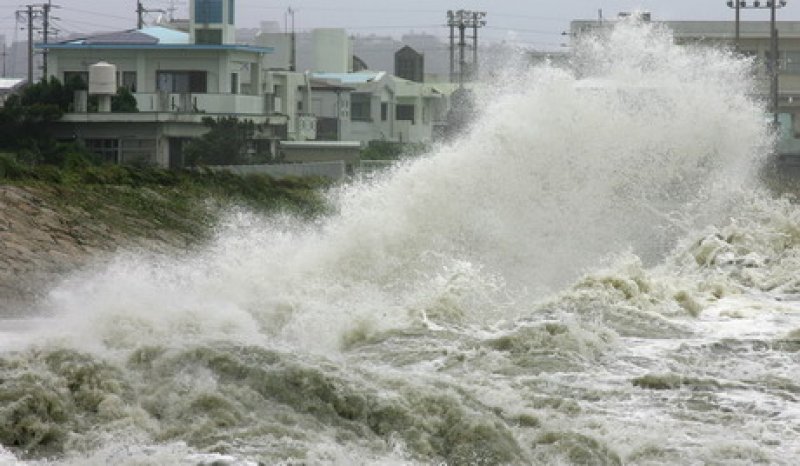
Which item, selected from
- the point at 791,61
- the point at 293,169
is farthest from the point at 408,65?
the point at 293,169

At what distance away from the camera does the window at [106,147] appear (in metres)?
36.5

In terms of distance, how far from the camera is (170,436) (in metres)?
11.2

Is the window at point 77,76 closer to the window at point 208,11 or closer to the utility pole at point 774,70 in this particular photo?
the window at point 208,11

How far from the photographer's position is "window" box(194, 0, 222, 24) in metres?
41.2

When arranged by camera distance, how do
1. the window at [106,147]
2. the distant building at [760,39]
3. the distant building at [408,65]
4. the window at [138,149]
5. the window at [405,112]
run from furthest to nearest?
the distant building at [408,65] → the window at [405,112] → the distant building at [760,39] → the window at [138,149] → the window at [106,147]

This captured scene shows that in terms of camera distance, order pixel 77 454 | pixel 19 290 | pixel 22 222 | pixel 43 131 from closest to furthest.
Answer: pixel 77 454 < pixel 19 290 < pixel 22 222 < pixel 43 131

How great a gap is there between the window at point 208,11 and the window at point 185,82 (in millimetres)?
1378

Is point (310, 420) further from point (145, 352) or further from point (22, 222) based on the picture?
point (22, 222)

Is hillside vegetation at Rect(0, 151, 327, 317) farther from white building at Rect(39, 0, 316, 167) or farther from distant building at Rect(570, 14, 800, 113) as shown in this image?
distant building at Rect(570, 14, 800, 113)

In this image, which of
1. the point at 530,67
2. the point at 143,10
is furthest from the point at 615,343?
the point at 143,10

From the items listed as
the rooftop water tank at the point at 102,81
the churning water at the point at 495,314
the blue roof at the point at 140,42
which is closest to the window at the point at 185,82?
the blue roof at the point at 140,42

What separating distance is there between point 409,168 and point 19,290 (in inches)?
272

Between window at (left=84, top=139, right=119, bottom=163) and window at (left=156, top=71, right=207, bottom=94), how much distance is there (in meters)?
4.23

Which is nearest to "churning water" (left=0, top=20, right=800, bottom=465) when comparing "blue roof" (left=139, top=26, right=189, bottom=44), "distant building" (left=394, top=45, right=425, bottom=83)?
"blue roof" (left=139, top=26, right=189, bottom=44)
